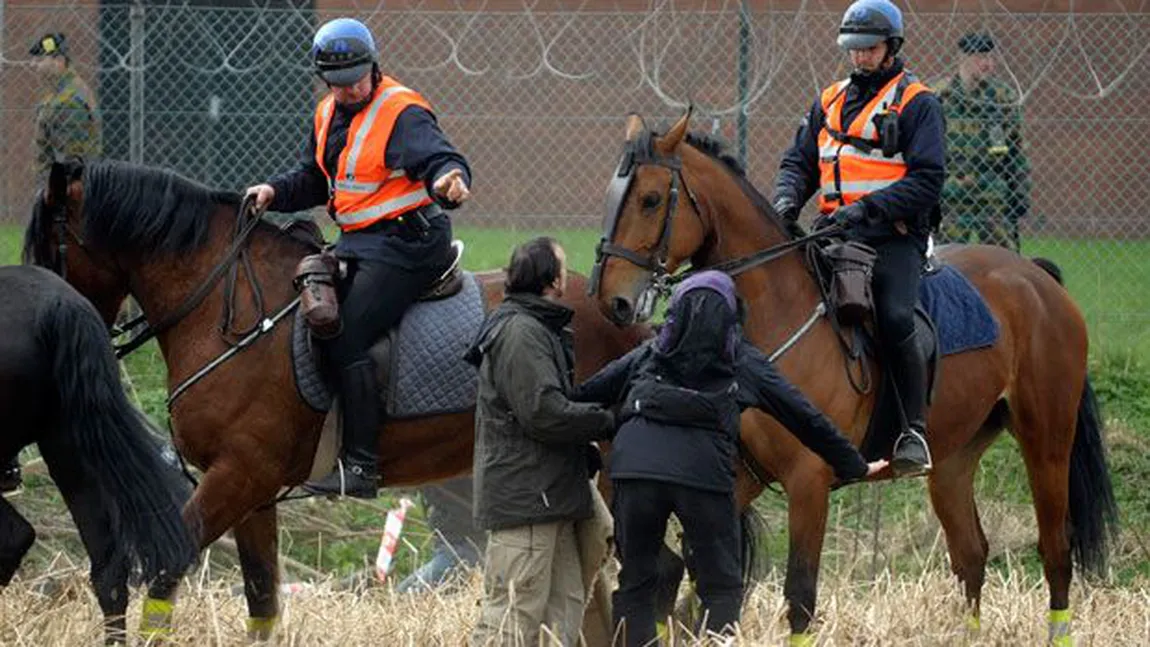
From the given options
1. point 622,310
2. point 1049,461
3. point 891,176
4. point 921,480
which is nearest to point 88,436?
point 622,310

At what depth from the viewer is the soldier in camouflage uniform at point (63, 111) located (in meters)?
13.6

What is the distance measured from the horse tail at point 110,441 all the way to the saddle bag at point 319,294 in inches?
36.2

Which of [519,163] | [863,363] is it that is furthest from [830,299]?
[519,163]

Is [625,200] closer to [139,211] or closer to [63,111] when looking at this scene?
[139,211]

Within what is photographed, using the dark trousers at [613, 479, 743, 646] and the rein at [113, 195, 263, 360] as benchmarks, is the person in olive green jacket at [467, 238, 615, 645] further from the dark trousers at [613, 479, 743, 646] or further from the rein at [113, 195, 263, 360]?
Answer: the rein at [113, 195, 263, 360]

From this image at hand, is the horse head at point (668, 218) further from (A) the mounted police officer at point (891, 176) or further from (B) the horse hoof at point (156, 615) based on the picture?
(B) the horse hoof at point (156, 615)

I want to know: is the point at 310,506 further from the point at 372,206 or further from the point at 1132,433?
the point at 1132,433

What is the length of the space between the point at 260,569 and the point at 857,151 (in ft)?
9.99

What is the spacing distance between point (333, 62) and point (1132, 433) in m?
6.36

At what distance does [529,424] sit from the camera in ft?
26.2

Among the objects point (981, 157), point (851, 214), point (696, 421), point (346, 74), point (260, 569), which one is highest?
point (346, 74)

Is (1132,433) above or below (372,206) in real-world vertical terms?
below

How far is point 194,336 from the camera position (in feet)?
30.2

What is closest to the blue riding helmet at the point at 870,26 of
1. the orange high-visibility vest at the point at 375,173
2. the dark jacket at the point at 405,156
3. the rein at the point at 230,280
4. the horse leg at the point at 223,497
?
the dark jacket at the point at 405,156
